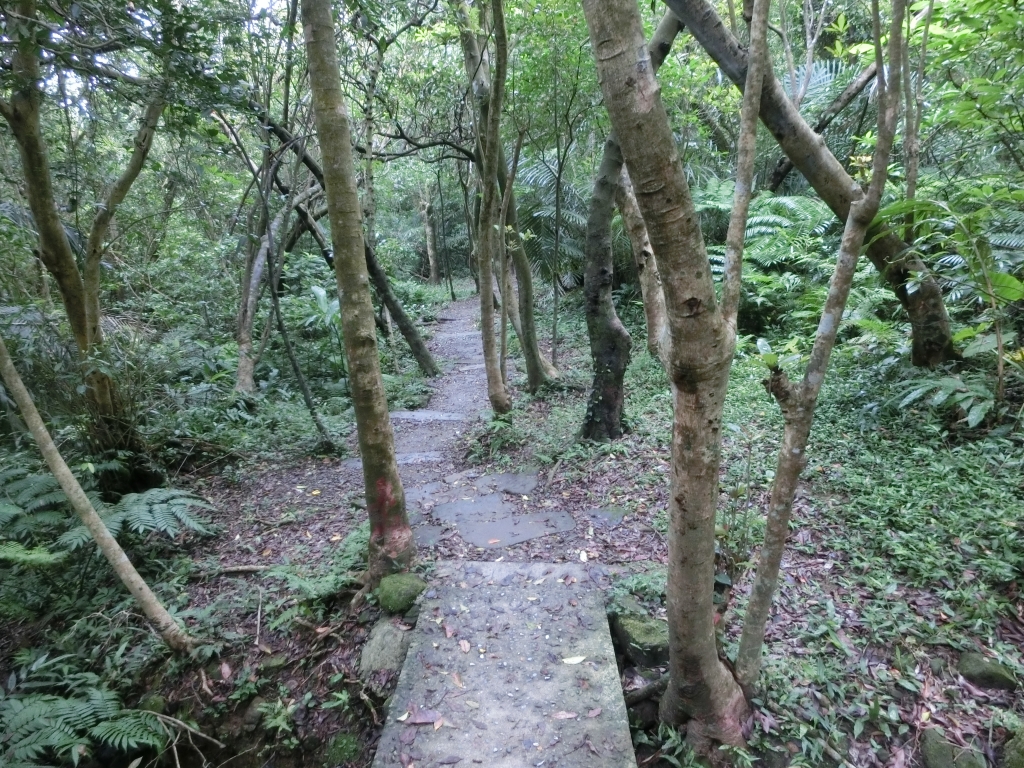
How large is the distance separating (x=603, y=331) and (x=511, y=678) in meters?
3.11

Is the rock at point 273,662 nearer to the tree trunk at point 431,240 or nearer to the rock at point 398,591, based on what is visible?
the rock at point 398,591

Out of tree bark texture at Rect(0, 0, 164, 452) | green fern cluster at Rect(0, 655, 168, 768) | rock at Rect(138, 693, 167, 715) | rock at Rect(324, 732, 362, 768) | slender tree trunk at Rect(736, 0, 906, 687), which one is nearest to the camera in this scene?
slender tree trunk at Rect(736, 0, 906, 687)

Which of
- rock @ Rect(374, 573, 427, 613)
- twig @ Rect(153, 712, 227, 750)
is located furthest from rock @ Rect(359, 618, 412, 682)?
twig @ Rect(153, 712, 227, 750)

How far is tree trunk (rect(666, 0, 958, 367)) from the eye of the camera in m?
3.44

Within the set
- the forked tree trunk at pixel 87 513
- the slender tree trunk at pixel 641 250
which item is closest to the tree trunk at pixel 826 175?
the slender tree trunk at pixel 641 250

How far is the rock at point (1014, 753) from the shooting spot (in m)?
2.23

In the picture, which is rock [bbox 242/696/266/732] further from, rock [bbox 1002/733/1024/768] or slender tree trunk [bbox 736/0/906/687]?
rock [bbox 1002/733/1024/768]

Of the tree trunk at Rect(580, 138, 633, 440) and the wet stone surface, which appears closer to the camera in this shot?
the wet stone surface

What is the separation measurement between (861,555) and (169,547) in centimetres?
483

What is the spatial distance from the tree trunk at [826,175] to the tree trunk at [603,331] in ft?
4.53

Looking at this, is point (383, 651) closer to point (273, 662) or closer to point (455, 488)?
point (273, 662)

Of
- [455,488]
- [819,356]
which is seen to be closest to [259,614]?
[455,488]

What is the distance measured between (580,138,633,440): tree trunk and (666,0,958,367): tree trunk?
138 cm

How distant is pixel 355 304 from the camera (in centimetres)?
320
